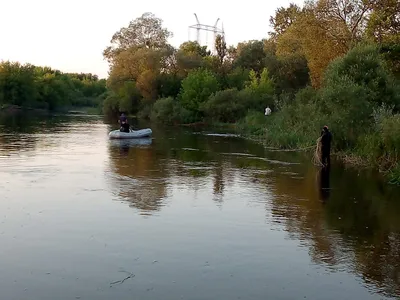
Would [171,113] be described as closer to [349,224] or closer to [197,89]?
[197,89]

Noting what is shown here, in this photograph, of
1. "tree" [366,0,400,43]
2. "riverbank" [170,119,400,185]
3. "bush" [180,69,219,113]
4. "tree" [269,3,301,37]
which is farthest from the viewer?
"tree" [269,3,301,37]

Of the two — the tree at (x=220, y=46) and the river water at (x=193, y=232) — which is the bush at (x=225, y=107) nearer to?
the tree at (x=220, y=46)

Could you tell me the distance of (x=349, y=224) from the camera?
13797 mm

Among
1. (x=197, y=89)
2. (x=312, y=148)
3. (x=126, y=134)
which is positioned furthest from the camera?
(x=197, y=89)

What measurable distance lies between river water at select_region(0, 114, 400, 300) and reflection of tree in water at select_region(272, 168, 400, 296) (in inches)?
1.5

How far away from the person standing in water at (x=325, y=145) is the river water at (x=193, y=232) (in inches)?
39.9

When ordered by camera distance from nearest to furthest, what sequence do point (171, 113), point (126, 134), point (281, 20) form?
point (126, 134) < point (171, 113) < point (281, 20)

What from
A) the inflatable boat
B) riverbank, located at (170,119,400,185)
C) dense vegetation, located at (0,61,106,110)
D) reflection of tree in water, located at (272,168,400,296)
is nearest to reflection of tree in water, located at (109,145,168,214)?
reflection of tree in water, located at (272,168,400,296)

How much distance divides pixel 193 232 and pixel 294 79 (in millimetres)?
48965

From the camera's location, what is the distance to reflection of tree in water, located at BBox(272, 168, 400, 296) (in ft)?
34.3

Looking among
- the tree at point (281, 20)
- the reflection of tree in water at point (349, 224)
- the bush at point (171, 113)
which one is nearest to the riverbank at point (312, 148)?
the reflection of tree in water at point (349, 224)

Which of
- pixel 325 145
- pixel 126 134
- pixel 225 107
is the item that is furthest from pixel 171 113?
pixel 325 145

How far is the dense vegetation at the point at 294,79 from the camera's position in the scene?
84.8 ft

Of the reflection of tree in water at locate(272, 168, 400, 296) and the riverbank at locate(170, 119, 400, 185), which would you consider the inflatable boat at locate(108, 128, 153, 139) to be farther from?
the reflection of tree in water at locate(272, 168, 400, 296)
